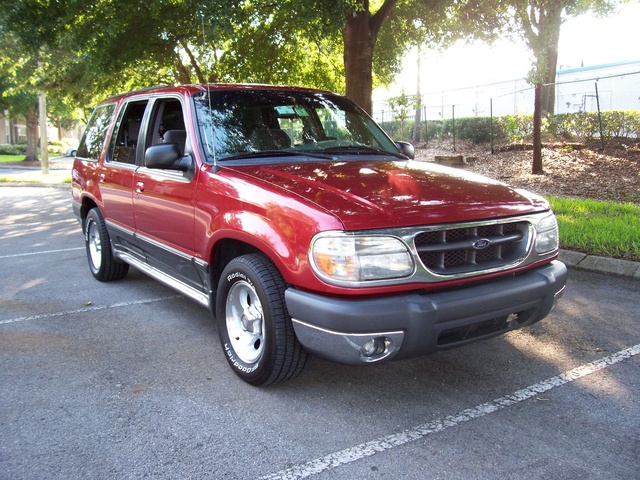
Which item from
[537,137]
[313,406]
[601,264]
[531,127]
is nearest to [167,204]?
[313,406]

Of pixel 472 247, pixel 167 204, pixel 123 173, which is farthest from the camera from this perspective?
pixel 123 173

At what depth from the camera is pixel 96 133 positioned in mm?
6180

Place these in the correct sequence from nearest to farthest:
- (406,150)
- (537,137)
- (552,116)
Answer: (406,150)
(537,137)
(552,116)

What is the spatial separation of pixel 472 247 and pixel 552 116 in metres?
16.6

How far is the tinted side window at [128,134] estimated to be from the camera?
16.9 feet

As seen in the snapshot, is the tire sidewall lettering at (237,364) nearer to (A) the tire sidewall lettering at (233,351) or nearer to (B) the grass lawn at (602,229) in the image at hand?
(A) the tire sidewall lettering at (233,351)

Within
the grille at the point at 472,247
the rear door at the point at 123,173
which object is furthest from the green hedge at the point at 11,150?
the grille at the point at 472,247

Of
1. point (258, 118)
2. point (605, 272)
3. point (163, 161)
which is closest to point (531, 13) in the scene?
point (605, 272)

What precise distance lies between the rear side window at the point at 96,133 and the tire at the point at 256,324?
3090 millimetres

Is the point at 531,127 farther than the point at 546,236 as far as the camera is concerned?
Yes

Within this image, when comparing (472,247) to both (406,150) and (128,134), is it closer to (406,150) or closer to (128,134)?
(406,150)

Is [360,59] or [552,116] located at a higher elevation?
[360,59]

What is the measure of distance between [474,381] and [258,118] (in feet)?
8.15

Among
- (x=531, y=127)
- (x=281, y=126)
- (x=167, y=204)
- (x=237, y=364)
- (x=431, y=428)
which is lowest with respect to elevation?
(x=431, y=428)
